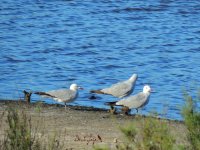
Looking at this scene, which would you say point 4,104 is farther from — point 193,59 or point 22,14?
point 22,14

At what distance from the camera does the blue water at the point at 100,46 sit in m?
19.1

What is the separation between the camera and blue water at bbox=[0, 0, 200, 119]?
19.1 m

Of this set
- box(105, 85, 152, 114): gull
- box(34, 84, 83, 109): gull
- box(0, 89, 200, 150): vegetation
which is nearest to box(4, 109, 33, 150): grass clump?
box(0, 89, 200, 150): vegetation

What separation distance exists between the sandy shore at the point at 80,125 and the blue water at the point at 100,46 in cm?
171

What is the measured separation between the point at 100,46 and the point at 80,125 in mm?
13056

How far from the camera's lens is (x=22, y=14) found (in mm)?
32062

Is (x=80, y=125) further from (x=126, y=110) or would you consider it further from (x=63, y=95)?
(x=63, y=95)

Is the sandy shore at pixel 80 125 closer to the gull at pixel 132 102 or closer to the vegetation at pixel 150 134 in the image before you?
the gull at pixel 132 102

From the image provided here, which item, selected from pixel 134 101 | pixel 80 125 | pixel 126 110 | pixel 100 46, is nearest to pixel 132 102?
pixel 134 101

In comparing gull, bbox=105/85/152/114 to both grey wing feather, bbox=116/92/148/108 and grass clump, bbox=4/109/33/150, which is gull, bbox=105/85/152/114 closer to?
grey wing feather, bbox=116/92/148/108

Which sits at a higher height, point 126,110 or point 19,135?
point 19,135

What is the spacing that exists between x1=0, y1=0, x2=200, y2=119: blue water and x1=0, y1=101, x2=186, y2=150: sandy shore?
1.71m

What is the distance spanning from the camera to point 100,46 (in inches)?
1002

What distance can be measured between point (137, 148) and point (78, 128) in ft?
17.3
